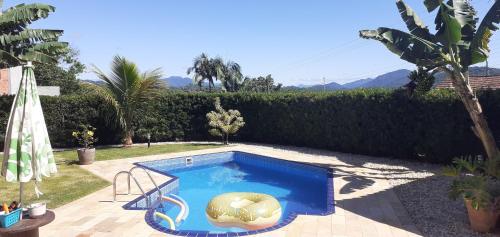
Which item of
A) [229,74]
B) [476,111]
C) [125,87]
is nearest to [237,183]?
[476,111]

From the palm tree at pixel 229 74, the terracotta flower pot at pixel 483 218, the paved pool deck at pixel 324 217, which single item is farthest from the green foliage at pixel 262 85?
the terracotta flower pot at pixel 483 218

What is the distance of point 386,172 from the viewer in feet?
41.9

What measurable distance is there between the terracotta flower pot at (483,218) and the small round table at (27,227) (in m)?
7.66

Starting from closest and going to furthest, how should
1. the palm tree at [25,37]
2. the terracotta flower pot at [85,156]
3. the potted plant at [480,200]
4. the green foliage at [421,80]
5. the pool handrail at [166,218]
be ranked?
1. the potted plant at [480,200]
2. the pool handrail at [166,218]
3. the palm tree at [25,37]
4. the green foliage at [421,80]
5. the terracotta flower pot at [85,156]

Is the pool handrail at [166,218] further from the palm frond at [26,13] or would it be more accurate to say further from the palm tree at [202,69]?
the palm tree at [202,69]

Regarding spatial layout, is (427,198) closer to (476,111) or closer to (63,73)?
(476,111)

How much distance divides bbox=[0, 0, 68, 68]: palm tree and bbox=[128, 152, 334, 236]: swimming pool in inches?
214

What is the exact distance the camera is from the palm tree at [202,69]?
62.8 m

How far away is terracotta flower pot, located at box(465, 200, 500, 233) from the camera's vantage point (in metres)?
6.80

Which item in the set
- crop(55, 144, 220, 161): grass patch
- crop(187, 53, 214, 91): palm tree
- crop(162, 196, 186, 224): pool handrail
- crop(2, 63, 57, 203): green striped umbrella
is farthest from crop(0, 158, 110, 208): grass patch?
crop(187, 53, 214, 91): palm tree

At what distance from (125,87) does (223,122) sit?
19.0 feet

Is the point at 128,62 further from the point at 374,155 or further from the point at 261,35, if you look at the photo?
the point at 261,35

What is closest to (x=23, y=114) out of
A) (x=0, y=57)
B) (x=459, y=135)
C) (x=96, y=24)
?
(x=0, y=57)

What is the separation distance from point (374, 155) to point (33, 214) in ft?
44.7
